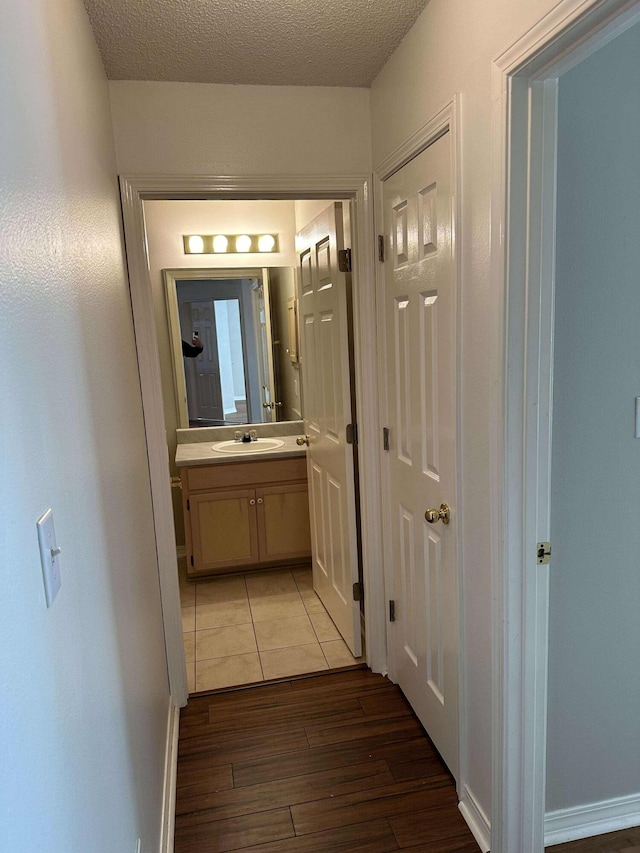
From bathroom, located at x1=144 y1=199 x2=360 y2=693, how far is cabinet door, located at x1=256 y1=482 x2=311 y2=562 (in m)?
0.18

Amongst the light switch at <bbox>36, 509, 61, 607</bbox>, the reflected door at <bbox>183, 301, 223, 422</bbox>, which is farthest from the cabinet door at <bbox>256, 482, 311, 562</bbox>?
the light switch at <bbox>36, 509, 61, 607</bbox>

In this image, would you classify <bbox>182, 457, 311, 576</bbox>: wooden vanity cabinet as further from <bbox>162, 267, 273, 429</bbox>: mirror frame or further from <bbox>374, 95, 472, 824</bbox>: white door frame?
<bbox>374, 95, 472, 824</bbox>: white door frame

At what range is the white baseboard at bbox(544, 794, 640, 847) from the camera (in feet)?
5.48

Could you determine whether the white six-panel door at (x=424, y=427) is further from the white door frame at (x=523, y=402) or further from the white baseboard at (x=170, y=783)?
the white baseboard at (x=170, y=783)

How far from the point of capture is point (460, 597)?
1716mm

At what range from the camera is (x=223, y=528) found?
3455 mm

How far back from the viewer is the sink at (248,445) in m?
3.56

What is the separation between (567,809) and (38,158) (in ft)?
6.86

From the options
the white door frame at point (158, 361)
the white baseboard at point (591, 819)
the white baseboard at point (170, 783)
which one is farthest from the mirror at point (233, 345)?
the white baseboard at point (591, 819)

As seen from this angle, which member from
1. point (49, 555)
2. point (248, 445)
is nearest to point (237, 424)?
point (248, 445)

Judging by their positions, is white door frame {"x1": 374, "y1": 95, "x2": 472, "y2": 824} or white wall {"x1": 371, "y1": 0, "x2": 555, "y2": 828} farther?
white door frame {"x1": 374, "y1": 95, "x2": 472, "y2": 824}

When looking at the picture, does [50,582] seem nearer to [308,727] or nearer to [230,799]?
[230,799]

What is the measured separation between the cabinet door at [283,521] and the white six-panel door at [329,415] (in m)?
0.32

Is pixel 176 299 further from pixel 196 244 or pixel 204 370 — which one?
pixel 204 370
